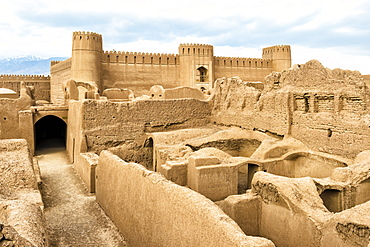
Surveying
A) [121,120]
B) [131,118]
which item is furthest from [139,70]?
[121,120]

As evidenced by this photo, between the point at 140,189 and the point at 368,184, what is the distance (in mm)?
5100

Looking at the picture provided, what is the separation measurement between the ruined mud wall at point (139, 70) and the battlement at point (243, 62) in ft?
15.3

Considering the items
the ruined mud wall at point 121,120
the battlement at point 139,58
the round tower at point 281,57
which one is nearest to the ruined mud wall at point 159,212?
the ruined mud wall at point 121,120

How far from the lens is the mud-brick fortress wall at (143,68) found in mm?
25078

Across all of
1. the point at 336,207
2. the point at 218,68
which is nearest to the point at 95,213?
the point at 336,207

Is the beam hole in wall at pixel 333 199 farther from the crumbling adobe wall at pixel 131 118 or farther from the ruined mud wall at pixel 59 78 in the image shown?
the ruined mud wall at pixel 59 78

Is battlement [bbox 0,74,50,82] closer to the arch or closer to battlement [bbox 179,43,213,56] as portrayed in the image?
battlement [bbox 179,43,213,56]

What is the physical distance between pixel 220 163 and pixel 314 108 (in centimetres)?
361

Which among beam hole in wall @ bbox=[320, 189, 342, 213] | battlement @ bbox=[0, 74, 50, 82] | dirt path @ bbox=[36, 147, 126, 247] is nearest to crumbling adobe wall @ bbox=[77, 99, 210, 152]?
dirt path @ bbox=[36, 147, 126, 247]

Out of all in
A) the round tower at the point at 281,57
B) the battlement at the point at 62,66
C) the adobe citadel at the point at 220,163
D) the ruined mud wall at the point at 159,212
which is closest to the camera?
the ruined mud wall at the point at 159,212

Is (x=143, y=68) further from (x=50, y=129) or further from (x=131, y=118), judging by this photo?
(x=131, y=118)

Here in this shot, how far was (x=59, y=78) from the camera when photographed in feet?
100

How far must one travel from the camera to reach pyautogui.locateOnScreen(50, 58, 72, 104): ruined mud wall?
27.9 metres

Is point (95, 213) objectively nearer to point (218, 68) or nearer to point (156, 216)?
point (156, 216)
